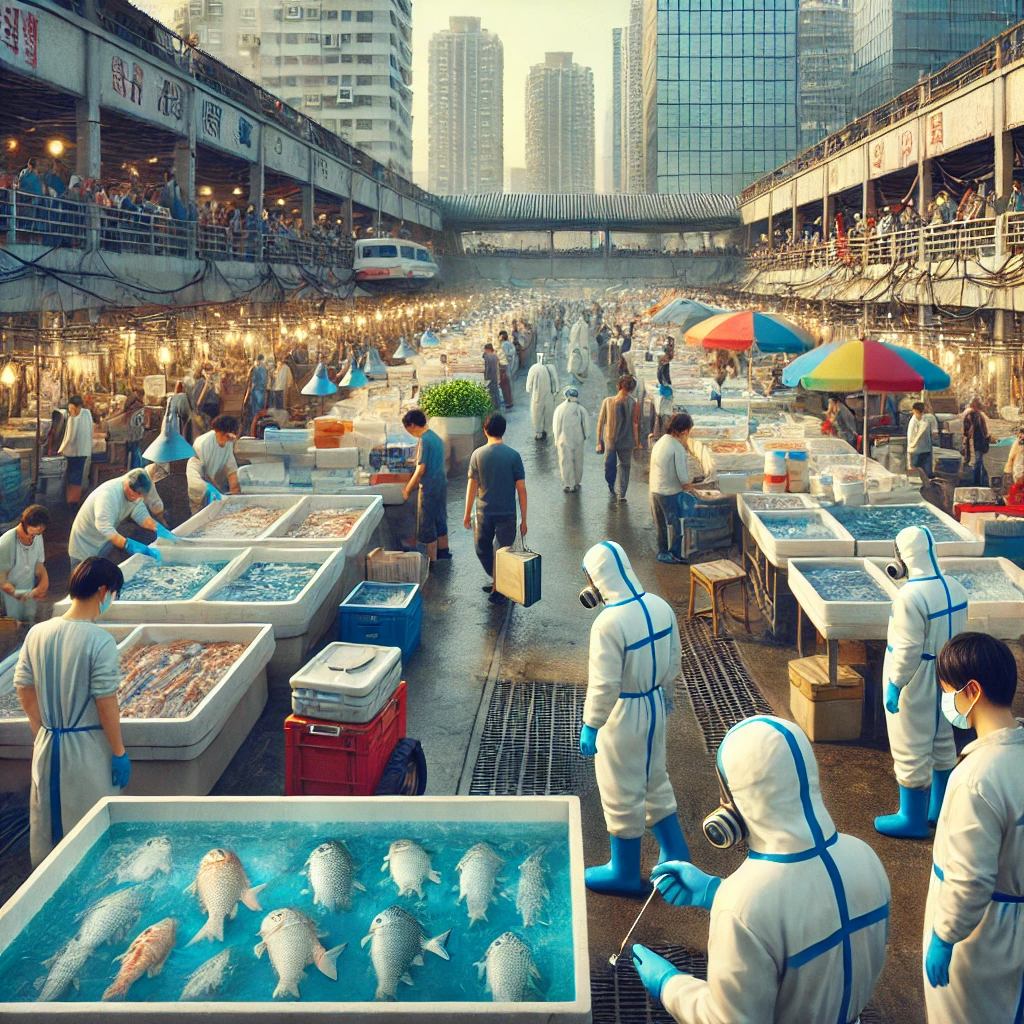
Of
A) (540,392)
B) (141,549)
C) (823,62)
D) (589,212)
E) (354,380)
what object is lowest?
(141,549)

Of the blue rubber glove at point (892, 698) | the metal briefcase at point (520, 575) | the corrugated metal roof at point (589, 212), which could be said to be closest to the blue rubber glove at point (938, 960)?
the blue rubber glove at point (892, 698)

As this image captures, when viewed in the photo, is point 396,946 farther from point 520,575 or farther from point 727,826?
point 520,575

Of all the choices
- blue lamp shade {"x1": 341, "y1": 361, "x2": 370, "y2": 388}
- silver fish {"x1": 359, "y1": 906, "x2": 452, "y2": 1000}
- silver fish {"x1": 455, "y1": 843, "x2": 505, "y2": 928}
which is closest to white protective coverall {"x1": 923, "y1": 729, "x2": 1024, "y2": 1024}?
silver fish {"x1": 455, "y1": 843, "x2": 505, "y2": 928}

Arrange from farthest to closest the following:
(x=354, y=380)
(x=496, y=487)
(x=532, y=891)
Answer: (x=354, y=380) → (x=496, y=487) → (x=532, y=891)

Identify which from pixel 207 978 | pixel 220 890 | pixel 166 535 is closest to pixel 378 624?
pixel 166 535

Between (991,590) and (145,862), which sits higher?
(991,590)

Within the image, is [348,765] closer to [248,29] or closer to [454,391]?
[454,391]

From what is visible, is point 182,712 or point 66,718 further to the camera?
point 182,712
